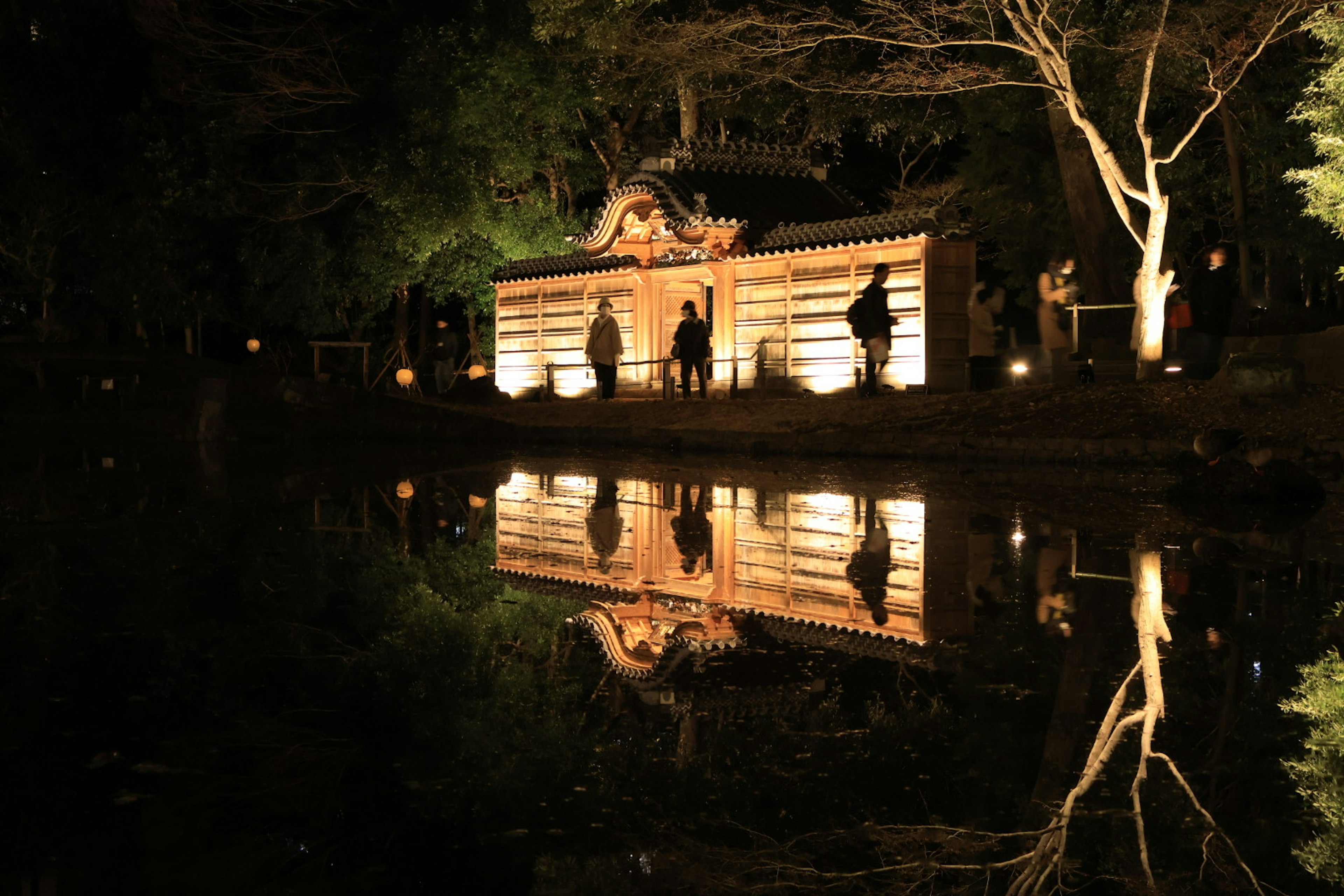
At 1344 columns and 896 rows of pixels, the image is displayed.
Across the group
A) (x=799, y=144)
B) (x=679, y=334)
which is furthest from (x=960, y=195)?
(x=679, y=334)

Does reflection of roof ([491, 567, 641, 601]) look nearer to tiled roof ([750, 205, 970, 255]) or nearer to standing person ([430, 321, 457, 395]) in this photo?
tiled roof ([750, 205, 970, 255])

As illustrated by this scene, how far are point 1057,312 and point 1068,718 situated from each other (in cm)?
1832

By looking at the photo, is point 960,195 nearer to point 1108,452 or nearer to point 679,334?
point 679,334

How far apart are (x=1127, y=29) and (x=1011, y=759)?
18977 mm

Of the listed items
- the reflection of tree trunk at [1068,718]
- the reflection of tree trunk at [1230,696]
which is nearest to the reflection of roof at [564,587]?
the reflection of tree trunk at [1068,718]

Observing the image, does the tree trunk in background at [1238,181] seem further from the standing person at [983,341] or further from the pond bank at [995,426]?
the pond bank at [995,426]

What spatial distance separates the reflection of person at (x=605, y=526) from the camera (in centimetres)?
861

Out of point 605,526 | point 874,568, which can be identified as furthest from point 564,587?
point 605,526

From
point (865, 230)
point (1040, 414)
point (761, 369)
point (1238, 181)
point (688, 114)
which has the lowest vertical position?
point (1040, 414)

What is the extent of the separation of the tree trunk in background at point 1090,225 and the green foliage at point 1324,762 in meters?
19.0

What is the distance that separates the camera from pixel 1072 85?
20.2 metres

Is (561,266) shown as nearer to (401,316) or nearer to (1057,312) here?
(401,316)

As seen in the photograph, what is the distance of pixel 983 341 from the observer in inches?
951

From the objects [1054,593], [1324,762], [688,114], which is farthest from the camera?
[688,114]
